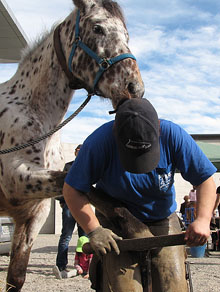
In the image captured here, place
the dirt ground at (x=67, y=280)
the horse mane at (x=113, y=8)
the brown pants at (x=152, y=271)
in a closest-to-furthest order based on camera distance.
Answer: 1. the brown pants at (x=152, y=271)
2. the horse mane at (x=113, y=8)
3. the dirt ground at (x=67, y=280)

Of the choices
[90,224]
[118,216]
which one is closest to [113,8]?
[118,216]

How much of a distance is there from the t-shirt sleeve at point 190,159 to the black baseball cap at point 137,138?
23 cm

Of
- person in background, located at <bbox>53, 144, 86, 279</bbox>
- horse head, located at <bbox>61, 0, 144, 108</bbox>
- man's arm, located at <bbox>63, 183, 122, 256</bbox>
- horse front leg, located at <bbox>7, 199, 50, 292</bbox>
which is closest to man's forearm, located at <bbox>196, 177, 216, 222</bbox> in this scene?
man's arm, located at <bbox>63, 183, 122, 256</bbox>

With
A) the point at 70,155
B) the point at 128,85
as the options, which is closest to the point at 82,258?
the point at 128,85

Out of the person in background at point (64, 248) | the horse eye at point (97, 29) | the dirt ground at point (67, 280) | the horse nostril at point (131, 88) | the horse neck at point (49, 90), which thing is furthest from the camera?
the person in background at point (64, 248)

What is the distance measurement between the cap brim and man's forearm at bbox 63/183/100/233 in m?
0.34

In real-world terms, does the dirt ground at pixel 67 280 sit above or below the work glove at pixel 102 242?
below

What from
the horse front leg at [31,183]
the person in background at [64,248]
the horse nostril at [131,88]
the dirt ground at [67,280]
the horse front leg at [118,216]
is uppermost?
the horse nostril at [131,88]

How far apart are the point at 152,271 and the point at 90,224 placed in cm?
55

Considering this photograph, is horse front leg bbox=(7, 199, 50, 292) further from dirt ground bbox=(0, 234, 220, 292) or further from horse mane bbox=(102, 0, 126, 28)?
horse mane bbox=(102, 0, 126, 28)

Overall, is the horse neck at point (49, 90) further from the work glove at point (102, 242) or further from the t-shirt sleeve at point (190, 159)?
the work glove at point (102, 242)

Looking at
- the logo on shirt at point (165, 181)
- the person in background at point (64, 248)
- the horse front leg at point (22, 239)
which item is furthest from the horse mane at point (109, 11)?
the person in background at point (64, 248)

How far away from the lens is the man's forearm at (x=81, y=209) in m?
2.56

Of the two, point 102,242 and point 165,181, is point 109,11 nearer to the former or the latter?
point 165,181
